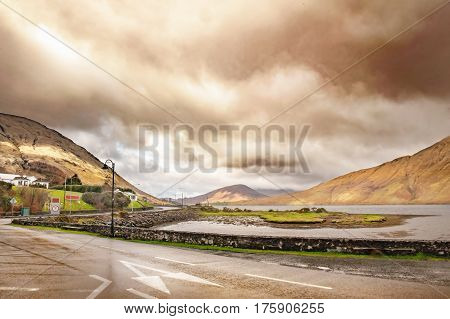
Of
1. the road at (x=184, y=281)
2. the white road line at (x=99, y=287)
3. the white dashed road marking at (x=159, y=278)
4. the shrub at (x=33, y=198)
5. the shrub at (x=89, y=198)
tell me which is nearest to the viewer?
the white road line at (x=99, y=287)

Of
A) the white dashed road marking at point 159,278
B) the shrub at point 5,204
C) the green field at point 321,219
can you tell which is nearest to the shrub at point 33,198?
the shrub at point 5,204

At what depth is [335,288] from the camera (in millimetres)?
7922

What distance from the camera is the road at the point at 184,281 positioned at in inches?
287

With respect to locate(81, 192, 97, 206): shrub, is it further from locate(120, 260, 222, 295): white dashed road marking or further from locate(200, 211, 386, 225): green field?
locate(120, 260, 222, 295): white dashed road marking

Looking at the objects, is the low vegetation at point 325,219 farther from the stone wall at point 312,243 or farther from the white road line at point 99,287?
the white road line at point 99,287

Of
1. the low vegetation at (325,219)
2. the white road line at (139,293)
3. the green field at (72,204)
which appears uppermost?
the green field at (72,204)

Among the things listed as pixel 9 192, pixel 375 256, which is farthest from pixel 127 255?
pixel 9 192

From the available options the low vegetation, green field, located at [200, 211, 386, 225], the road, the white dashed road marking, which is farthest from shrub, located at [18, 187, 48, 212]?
the white dashed road marking

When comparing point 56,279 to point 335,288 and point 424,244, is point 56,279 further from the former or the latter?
point 424,244

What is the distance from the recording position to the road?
730 cm

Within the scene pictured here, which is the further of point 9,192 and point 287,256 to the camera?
point 9,192

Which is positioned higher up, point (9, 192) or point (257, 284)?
point (9, 192)

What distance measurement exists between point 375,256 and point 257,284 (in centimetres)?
743
